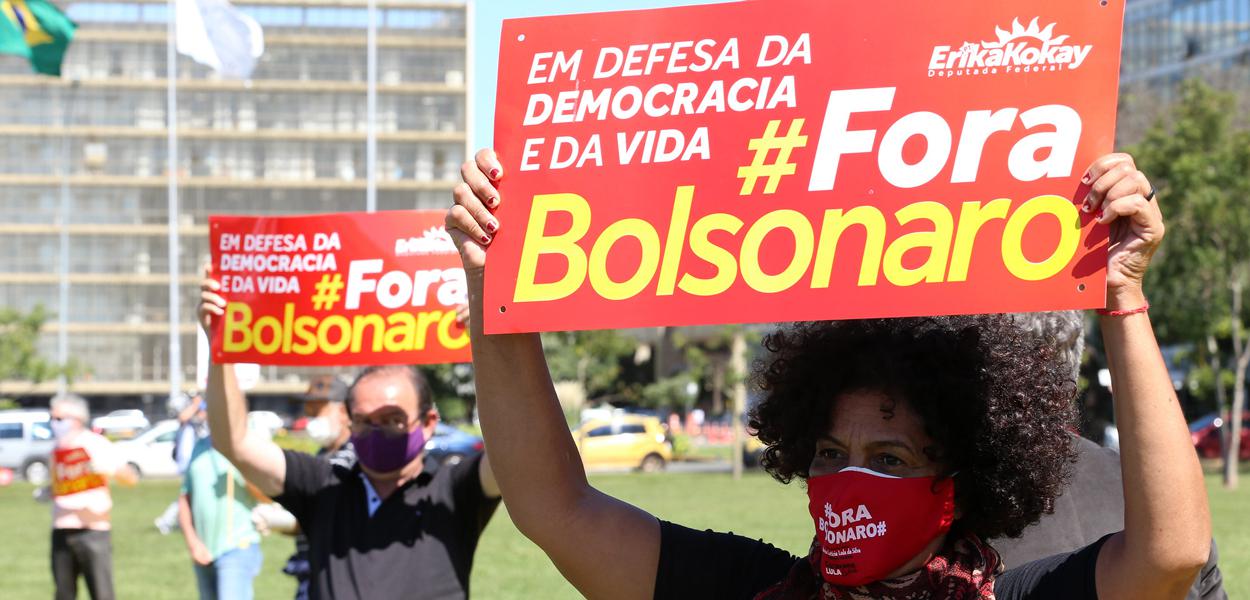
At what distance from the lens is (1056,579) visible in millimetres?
2617

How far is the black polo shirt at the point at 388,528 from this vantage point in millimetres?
5359

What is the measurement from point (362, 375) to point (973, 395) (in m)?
3.69

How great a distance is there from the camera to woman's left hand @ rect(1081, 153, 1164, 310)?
241cm

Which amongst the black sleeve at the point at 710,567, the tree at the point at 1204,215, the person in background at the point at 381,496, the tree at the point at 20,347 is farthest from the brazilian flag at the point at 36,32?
the tree at the point at 20,347

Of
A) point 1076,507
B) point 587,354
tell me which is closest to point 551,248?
point 1076,507

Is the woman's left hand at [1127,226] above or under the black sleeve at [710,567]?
above

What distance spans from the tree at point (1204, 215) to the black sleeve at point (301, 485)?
26.7 meters

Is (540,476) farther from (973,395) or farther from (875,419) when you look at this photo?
(973,395)

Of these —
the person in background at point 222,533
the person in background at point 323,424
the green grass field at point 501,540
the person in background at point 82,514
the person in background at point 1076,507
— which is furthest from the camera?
the green grass field at point 501,540

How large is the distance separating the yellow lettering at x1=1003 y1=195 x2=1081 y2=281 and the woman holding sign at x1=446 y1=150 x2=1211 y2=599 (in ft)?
0.18

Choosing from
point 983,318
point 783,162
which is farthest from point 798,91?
point 983,318

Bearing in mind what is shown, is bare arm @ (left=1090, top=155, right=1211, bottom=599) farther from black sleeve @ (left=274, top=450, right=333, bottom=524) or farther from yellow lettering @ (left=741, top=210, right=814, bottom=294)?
black sleeve @ (left=274, top=450, right=333, bottom=524)

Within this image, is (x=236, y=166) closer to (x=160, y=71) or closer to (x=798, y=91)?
(x=160, y=71)

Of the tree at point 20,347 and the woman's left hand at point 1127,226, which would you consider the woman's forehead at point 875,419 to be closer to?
the woman's left hand at point 1127,226
